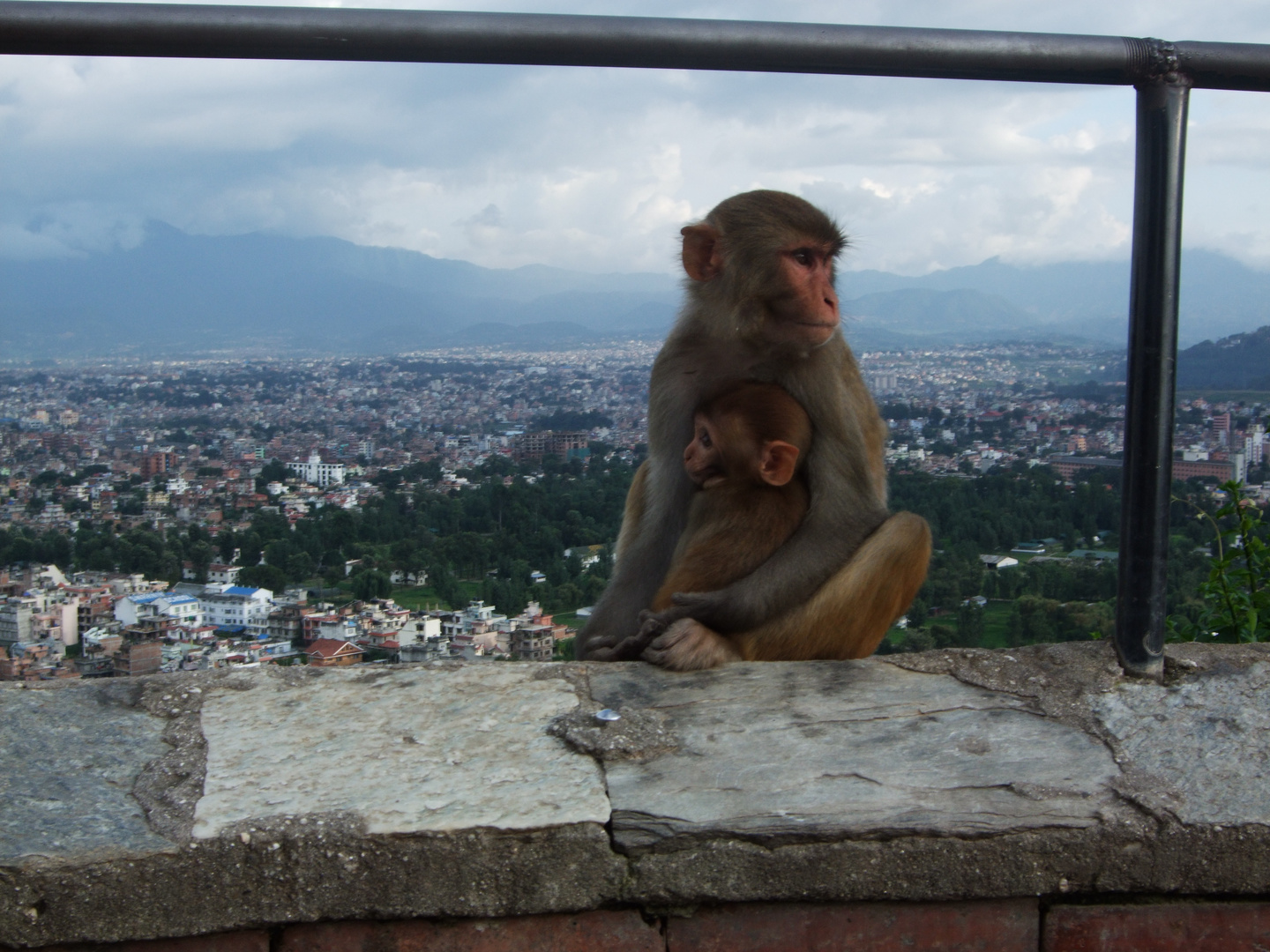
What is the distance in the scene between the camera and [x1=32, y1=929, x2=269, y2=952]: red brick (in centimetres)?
140

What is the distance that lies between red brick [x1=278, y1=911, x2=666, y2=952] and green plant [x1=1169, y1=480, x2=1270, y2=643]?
1970 mm

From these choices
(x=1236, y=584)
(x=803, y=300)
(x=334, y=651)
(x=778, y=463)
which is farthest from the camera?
(x=334, y=651)

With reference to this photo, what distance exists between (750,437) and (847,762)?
986mm

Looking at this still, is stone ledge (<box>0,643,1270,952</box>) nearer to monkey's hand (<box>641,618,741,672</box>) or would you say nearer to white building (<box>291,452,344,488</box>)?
monkey's hand (<box>641,618,741,672</box>)

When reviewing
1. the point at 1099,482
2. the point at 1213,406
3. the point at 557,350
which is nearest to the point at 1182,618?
the point at 1099,482

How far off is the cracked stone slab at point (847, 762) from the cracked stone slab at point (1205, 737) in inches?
3.5

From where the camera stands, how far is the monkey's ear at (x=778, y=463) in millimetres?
2473

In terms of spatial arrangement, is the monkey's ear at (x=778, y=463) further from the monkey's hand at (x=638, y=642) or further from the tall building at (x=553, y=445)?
the tall building at (x=553, y=445)

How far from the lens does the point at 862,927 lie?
1.52 meters

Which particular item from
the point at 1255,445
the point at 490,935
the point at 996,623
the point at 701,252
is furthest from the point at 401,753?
the point at 1255,445

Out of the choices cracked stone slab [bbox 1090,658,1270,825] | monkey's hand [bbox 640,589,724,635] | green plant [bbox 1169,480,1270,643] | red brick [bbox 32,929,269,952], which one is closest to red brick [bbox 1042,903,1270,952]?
cracked stone slab [bbox 1090,658,1270,825]

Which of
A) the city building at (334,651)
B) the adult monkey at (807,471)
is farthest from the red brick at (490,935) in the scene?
the city building at (334,651)

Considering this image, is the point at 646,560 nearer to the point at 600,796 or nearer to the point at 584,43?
the point at 600,796

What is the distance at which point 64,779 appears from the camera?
1603 mm
